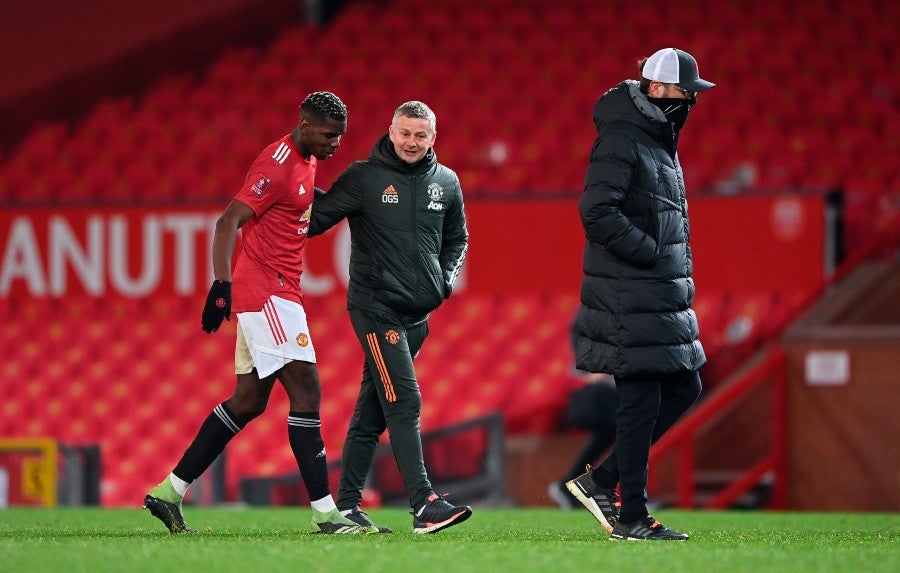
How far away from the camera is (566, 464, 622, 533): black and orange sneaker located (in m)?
4.92

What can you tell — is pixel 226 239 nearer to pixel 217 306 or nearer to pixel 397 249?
pixel 217 306

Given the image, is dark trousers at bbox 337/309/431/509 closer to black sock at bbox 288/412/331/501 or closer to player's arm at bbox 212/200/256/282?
black sock at bbox 288/412/331/501

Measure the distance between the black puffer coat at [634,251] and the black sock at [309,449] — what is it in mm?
964

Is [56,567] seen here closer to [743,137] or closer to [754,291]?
[754,291]

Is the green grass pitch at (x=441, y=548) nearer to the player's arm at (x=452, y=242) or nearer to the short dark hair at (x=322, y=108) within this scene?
the player's arm at (x=452, y=242)

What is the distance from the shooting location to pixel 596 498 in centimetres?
493

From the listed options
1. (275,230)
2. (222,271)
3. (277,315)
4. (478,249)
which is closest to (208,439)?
(277,315)

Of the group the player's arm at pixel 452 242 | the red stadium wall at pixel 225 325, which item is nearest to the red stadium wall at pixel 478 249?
the red stadium wall at pixel 225 325

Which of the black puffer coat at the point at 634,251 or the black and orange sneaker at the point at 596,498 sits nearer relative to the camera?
the black puffer coat at the point at 634,251

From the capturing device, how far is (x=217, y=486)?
9.11 metres

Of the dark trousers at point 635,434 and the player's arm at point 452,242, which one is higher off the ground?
the player's arm at point 452,242

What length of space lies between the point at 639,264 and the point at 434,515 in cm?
108

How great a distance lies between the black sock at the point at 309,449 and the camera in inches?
199

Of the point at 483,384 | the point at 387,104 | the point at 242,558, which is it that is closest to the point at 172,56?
the point at 387,104
